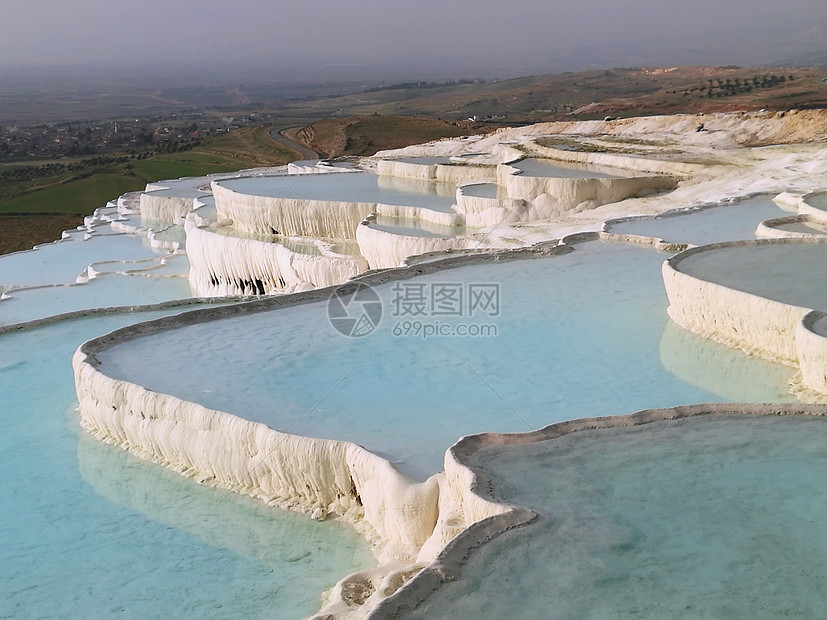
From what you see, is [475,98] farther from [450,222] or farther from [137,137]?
[450,222]

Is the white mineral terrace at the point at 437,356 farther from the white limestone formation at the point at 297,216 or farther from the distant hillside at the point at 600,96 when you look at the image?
the distant hillside at the point at 600,96

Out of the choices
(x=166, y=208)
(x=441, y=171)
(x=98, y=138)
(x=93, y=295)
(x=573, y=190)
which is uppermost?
(x=573, y=190)

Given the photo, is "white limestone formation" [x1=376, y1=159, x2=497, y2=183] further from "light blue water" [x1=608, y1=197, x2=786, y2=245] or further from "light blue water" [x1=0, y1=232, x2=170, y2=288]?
"light blue water" [x1=608, y1=197, x2=786, y2=245]

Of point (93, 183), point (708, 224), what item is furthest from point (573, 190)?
point (93, 183)

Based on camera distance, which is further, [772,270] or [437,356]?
[772,270]

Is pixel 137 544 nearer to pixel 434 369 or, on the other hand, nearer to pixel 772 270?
pixel 434 369
